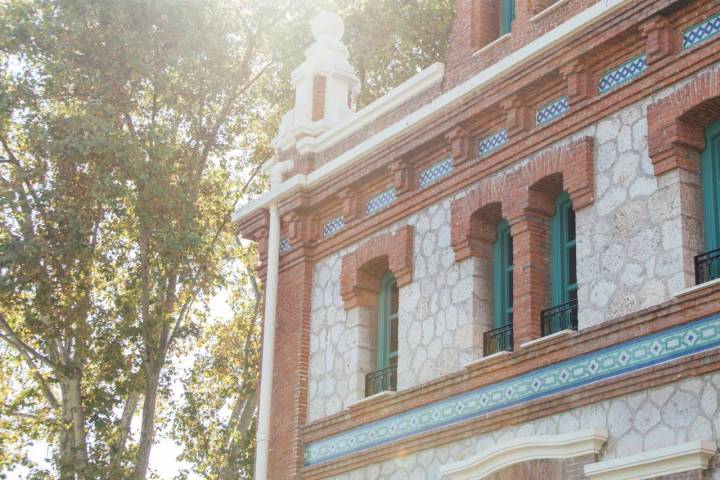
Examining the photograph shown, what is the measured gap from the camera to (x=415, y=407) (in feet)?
52.5

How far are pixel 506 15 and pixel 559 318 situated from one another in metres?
4.39

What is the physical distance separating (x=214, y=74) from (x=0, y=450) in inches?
314

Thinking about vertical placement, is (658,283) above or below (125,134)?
below

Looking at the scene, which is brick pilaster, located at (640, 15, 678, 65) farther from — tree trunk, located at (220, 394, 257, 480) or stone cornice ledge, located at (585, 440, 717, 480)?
tree trunk, located at (220, 394, 257, 480)

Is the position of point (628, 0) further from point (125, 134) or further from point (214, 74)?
point (214, 74)

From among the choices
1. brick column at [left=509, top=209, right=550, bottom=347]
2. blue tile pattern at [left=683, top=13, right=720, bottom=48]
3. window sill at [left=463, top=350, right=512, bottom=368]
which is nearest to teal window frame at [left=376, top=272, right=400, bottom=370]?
window sill at [left=463, top=350, right=512, bottom=368]

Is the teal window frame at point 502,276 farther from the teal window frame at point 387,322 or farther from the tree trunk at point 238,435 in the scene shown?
the tree trunk at point 238,435

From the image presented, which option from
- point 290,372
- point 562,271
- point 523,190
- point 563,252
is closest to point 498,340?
point 562,271

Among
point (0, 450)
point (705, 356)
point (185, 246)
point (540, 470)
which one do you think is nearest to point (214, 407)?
point (0, 450)

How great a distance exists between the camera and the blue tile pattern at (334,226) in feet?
60.8

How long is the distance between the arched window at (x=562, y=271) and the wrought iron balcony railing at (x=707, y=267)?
1735mm

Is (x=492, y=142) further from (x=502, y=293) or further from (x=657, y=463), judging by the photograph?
(x=657, y=463)

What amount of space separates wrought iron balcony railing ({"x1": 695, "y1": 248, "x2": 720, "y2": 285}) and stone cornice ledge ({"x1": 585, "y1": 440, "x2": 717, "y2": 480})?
5.33 feet

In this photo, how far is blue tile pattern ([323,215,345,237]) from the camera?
1854 cm
